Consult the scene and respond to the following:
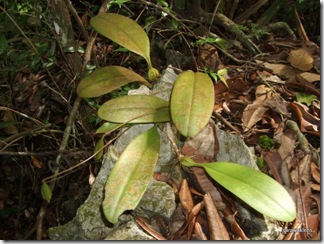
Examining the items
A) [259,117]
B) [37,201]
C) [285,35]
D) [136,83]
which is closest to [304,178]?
[259,117]

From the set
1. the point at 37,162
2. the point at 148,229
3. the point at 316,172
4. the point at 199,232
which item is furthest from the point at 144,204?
the point at 37,162

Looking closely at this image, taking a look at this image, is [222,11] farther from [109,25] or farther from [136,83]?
[109,25]

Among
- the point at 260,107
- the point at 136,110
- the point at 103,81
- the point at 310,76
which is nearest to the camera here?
the point at 136,110

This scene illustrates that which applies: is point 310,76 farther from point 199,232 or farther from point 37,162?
point 37,162

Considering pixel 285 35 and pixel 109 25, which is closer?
pixel 109 25

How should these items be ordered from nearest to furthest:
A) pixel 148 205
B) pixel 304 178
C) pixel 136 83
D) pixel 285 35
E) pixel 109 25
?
pixel 148 205
pixel 304 178
pixel 109 25
pixel 136 83
pixel 285 35
